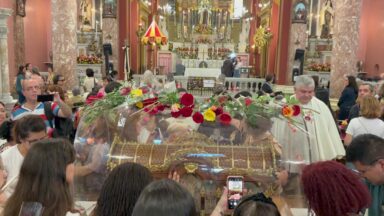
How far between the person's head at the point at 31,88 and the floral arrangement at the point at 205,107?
1.11 meters

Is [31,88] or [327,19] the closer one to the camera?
[31,88]

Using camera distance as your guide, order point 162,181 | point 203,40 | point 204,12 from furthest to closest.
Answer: point 204,12, point 203,40, point 162,181

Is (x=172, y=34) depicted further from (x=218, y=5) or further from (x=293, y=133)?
(x=293, y=133)

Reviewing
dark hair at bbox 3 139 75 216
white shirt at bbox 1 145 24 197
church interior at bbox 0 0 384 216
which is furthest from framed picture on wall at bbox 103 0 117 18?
dark hair at bbox 3 139 75 216

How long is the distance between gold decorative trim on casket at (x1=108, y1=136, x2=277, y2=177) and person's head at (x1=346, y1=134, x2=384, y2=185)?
61 cm

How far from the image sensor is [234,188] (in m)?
2.72

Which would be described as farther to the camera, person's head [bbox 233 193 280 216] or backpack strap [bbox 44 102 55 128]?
backpack strap [bbox 44 102 55 128]

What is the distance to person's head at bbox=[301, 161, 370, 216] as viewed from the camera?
184 cm

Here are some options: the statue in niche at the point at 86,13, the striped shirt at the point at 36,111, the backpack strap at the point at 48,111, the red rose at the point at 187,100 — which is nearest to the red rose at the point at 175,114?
the red rose at the point at 187,100

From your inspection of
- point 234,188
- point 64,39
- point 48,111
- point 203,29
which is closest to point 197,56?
point 203,29

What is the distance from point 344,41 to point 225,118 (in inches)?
329

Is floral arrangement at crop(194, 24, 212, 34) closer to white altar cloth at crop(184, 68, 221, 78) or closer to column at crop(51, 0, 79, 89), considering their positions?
white altar cloth at crop(184, 68, 221, 78)

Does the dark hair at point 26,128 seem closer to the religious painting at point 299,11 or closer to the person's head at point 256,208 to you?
the person's head at point 256,208

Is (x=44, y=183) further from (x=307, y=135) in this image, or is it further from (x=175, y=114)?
(x=307, y=135)
